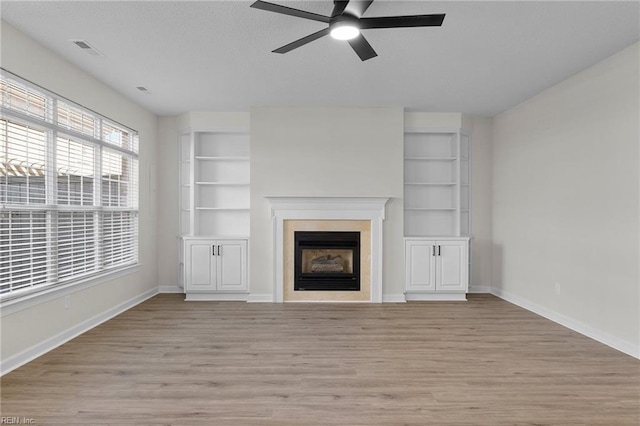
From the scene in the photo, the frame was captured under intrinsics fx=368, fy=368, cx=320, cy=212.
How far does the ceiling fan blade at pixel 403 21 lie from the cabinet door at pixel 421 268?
3.28m

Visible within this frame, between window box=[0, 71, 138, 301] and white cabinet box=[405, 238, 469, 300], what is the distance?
3.84 meters

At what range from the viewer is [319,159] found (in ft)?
17.1

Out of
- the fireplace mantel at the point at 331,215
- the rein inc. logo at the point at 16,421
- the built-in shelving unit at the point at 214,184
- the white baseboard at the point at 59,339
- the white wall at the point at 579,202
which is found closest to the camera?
the rein inc. logo at the point at 16,421

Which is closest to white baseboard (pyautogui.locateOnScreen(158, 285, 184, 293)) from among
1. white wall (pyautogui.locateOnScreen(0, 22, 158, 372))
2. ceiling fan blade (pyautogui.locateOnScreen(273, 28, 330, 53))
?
white wall (pyautogui.locateOnScreen(0, 22, 158, 372))

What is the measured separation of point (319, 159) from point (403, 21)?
113 inches

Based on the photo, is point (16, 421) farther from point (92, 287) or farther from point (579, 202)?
point (579, 202)

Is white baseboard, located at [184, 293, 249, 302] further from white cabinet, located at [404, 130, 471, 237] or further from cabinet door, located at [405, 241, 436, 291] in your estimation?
white cabinet, located at [404, 130, 471, 237]

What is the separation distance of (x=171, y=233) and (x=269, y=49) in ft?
11.2

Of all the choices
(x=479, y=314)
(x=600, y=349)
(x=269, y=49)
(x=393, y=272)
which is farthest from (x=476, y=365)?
(x=269, y=49)

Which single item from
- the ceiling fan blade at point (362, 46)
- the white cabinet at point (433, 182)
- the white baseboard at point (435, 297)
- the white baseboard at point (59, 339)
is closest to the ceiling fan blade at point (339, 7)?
the ceiling fan blade at point (362, 46)

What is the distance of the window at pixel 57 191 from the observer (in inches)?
117

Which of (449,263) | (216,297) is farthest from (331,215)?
(216,297)

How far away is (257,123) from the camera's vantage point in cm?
517

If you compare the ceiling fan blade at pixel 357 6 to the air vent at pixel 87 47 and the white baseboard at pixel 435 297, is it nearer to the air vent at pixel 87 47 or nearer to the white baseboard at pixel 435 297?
the air vent at pixel 87 47
